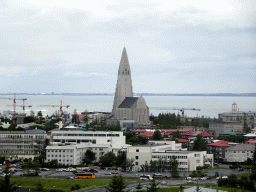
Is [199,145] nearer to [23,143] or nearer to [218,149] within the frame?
[218,149]

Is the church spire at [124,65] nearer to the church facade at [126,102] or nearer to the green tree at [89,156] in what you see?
the church facade at [126,102]

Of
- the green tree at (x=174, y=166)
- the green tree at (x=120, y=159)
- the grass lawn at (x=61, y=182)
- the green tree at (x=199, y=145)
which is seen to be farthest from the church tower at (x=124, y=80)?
the grass lawn at (x=61, y=182)

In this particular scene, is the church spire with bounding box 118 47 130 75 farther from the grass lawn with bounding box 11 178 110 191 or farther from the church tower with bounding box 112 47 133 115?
the grass lawn with bounding box 11 178 110 191

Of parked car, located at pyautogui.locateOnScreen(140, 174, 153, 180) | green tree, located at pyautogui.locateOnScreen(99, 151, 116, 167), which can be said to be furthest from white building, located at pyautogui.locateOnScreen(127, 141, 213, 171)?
parked car, located at pyautogui.locateOnScreen(140, 174, 153, 180)

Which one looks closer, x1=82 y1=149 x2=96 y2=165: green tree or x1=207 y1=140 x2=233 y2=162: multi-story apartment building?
x1=82 y1=149 x2=96 y2=165: green tree

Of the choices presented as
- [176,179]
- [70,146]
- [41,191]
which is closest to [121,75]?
[70,146]

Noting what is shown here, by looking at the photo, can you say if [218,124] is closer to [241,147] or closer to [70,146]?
[241,147]

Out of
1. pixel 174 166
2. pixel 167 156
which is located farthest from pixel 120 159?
pixel 174 166

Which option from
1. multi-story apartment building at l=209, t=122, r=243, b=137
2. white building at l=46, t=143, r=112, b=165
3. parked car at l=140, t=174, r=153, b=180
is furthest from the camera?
multi-story apartment building at l=209, t=122, r=243, b=137
